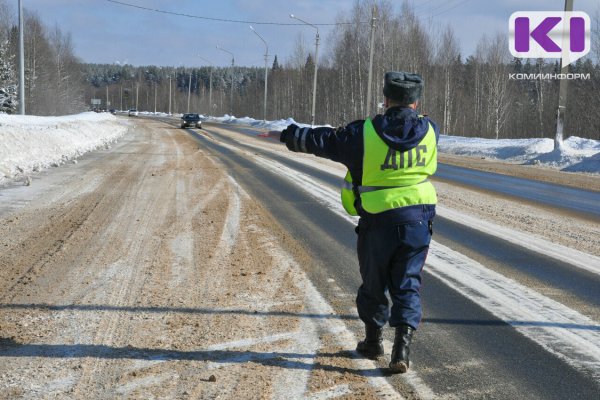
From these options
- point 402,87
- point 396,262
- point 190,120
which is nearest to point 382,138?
point 402,87

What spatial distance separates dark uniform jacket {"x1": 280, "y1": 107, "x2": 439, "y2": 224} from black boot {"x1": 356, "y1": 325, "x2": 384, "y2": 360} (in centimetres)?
71

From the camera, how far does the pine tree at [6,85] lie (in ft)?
190

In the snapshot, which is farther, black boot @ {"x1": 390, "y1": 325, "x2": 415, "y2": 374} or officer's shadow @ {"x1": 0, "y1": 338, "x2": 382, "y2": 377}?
officer's shadow @ {"x1": 0, "y1": 338, "x2": 382, "y2": 377}

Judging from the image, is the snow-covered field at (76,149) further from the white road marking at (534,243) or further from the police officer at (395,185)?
the police officer at (395,185)

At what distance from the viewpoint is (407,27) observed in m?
60.6

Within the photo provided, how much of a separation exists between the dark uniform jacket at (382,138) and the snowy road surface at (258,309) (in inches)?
36.7

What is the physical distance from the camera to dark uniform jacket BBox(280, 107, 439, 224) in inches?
146

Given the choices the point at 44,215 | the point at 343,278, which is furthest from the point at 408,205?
the point at 44,215

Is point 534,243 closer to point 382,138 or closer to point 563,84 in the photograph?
point 382,138

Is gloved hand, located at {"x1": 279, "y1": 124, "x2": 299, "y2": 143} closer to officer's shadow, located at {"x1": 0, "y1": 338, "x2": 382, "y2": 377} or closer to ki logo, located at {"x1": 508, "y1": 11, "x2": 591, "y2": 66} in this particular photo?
officer's shadow, located at {"x1": 0, "y1": 338, "x2": 382, "y2": 377}

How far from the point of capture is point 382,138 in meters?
3.69

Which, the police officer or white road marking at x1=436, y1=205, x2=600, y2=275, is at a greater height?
the police officer

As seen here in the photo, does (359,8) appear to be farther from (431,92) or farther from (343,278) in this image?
(343,278)

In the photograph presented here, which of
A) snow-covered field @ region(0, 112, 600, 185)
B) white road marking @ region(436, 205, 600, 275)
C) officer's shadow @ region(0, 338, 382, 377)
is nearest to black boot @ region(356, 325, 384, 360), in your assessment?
officer's shadow @ region(0, 338, 382, 377)
